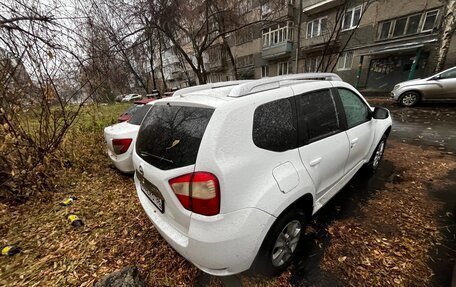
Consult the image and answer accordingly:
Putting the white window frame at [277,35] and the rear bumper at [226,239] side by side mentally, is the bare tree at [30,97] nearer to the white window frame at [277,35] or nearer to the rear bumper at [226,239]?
the rear bumper at [226,239]

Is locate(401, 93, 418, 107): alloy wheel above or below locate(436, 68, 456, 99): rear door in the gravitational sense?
below

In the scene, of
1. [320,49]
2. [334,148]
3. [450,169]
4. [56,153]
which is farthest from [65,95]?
[320,49]

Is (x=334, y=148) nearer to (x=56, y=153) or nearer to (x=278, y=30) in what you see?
(x=56, y=153)

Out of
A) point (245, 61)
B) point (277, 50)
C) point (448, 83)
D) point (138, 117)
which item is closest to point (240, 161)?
point (138, 117)

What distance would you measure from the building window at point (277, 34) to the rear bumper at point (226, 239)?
21476mm

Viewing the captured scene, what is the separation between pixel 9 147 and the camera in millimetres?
3047

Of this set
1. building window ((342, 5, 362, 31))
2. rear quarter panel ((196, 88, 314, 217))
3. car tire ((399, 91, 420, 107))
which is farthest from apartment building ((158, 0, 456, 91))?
rear quarter panel ((196, 88, 314, 217))

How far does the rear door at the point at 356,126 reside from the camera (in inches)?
99.3

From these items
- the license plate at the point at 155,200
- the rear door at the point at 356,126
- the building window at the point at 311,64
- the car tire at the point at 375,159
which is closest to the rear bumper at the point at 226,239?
the license plate at the point at 155,200

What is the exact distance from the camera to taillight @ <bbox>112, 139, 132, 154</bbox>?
136 inches

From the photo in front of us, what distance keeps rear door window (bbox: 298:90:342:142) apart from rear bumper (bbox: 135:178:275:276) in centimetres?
96

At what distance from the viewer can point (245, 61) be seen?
82.1 ft

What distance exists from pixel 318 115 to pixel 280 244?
4.51ft

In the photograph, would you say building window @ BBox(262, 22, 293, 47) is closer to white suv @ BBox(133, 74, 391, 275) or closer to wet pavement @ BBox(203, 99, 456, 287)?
wet pavement @ BBox(203, 99, 456, 287)
